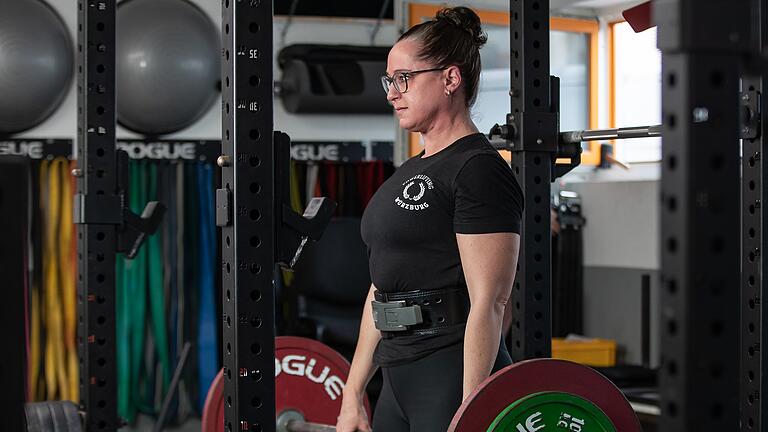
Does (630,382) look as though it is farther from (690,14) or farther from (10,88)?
(690,14)

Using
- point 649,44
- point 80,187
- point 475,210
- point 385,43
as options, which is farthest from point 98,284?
point 649,44

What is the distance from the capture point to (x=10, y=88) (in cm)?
516

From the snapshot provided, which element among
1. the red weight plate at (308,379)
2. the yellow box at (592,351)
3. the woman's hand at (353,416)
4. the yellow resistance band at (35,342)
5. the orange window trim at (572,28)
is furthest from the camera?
the orange window trim at (572,28)

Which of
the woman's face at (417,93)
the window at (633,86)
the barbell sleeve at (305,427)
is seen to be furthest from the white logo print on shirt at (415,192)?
the window at (633,86)

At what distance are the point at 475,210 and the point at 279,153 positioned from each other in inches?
16.7

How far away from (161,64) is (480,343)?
345cm

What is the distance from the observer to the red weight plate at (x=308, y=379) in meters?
3.29

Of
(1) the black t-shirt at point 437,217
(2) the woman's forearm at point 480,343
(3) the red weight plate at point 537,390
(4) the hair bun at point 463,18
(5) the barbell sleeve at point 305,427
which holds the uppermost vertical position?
(4) the hair bun at point 463,18

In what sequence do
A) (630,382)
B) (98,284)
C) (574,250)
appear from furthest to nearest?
(574,250) < (630,382) < (98,284)

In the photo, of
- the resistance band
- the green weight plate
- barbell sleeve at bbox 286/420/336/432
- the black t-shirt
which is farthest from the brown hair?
the resistance band

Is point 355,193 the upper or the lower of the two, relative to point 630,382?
upper

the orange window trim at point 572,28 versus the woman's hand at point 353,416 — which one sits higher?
the orange window trim at point 572,28

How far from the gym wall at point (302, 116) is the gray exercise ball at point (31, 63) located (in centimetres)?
9

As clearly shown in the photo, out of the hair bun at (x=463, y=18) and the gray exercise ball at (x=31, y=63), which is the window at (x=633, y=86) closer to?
the gray exercise ball at (x=31, y=63)
